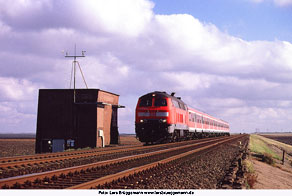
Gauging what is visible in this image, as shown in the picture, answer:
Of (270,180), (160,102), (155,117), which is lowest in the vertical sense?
(270,180)

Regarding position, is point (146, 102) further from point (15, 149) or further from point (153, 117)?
point (15, 149)

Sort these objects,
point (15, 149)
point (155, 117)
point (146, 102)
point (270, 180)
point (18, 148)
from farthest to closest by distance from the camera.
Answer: point (18, 148) → point (15, 149) → point (146, 102) → point (155, 117) → point (270, 180)

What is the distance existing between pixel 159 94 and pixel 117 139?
36.7ft

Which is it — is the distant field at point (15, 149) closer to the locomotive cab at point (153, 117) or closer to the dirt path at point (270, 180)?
the locomotive cab at point (153, 117)

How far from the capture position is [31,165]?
518 inches

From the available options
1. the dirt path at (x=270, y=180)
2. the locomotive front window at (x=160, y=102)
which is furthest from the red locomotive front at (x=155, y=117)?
the dirt path at (x=270, y=180)

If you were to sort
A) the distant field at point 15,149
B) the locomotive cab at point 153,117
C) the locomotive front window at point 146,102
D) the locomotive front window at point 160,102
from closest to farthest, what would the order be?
the locomotive cab at point 153,117, the locomotive front window at point 160,102, the locomotive front window at point 146,102, the distant field at point 15,149

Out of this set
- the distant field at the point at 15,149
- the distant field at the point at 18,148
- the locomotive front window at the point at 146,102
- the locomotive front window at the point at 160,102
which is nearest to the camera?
the locomotive front window at the point at 160,102

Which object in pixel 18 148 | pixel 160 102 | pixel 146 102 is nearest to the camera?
pixel 160 102

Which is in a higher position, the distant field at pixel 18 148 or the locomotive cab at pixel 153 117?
the locomotive cab at pixel 153 117

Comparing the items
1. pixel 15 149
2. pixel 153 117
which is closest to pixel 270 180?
pixel 153 117

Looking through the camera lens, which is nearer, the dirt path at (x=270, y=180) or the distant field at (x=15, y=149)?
the dirt path at (x=270, y=180)

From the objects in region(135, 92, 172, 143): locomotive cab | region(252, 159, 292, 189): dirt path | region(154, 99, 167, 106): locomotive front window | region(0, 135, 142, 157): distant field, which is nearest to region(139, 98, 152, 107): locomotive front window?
region(135, 92, 172, 143): locomotive cab

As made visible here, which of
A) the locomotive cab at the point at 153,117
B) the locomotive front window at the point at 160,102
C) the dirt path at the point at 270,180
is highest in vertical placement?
the locomotive front window at the point at 160,102
